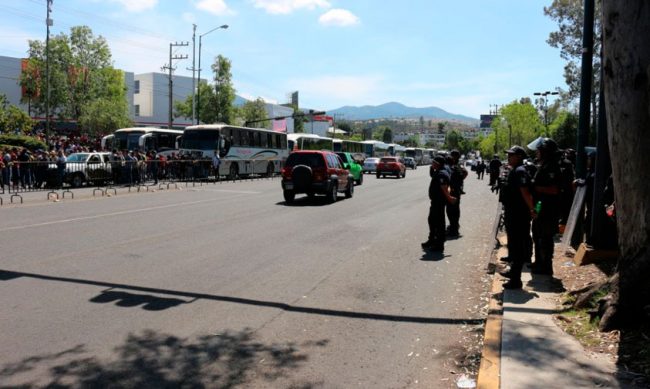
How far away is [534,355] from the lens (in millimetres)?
4699

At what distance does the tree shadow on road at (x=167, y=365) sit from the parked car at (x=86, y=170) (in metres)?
21.3

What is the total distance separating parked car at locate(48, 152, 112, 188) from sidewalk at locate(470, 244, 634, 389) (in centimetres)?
2230

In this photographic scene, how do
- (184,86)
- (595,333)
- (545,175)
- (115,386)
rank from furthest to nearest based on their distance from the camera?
(184,86) < (545,175) < (595,333) < (115,386)

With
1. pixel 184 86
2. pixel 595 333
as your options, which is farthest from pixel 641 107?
pixel 184 86

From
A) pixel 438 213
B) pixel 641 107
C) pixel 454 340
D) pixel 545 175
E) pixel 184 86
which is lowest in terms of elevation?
pixel 454 340

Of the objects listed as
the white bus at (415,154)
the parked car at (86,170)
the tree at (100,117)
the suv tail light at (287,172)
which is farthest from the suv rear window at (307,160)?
the white bus at (415,154)

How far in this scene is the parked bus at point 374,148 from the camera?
79.0m

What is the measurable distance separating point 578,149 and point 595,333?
603 centimetres

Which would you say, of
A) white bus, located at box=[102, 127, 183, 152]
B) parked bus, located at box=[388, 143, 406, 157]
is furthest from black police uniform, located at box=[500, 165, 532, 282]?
parked bus, located at box=[388, 143, 406, 157]

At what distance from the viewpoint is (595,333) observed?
5.21 m

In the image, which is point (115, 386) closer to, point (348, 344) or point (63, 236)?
point (348, 344)

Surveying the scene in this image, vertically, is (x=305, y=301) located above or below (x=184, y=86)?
below

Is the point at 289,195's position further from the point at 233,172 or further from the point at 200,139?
the point at 200,139

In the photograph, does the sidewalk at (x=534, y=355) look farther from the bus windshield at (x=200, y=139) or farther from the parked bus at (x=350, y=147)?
the parked bus at (x=350, y=147)
